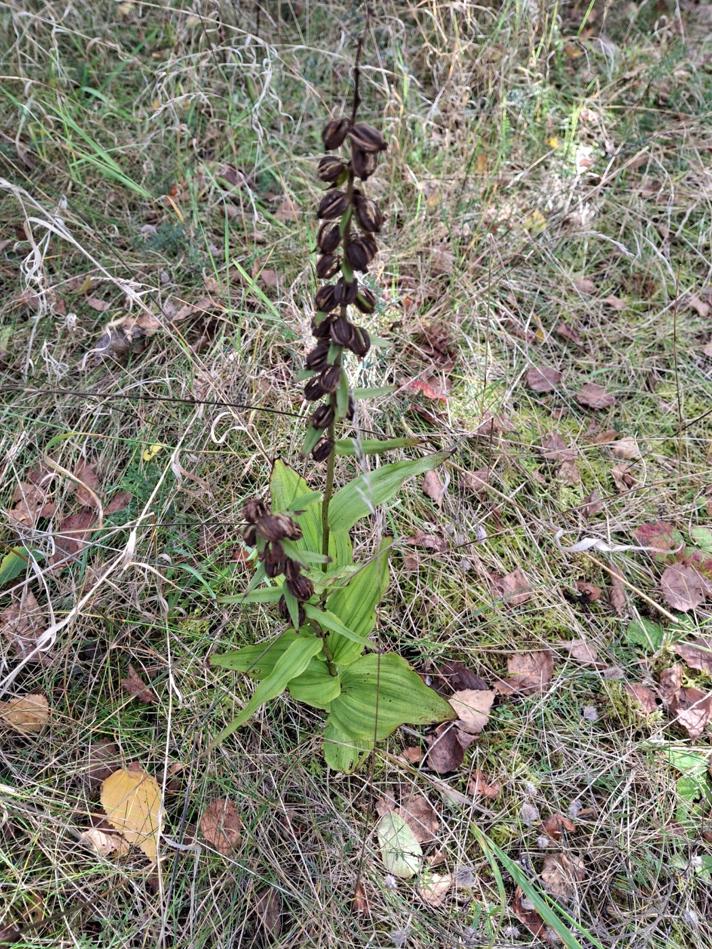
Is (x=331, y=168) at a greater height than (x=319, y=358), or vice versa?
(x=331, y=168)

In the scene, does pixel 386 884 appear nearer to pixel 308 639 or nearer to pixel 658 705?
pixel 308 639

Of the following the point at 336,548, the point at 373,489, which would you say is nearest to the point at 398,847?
the point at 336,548

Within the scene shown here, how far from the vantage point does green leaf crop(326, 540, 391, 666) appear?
81.6 inches

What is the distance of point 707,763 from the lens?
2256 millimetres

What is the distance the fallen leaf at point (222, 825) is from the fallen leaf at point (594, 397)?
2.10 meters

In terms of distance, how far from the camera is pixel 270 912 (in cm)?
198

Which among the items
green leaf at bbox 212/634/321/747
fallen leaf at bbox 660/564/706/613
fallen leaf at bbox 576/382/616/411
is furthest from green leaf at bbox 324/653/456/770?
fallen leaf at bbox 576/382/616/411

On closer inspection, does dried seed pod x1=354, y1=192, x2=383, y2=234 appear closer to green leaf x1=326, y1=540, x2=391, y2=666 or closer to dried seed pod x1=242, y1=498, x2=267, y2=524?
dried seed pod x1=242, y1=498, x2=267, y2=524

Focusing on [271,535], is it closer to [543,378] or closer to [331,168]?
[331,168]

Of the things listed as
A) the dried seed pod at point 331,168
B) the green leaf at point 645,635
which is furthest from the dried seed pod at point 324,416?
the green leaf at point 645,635

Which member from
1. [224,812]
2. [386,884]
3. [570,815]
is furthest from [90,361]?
[570,815]

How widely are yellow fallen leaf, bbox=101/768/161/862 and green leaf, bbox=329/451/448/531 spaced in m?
0.98

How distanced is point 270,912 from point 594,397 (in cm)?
228

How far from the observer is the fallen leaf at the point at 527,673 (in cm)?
240
